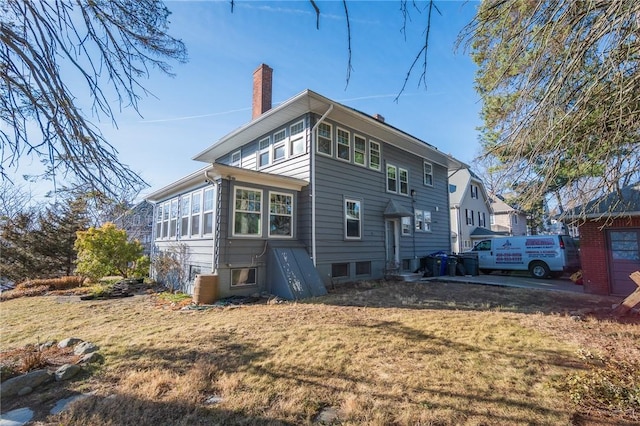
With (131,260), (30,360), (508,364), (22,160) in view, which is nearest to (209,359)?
(30,360)

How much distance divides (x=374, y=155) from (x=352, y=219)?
2958mm

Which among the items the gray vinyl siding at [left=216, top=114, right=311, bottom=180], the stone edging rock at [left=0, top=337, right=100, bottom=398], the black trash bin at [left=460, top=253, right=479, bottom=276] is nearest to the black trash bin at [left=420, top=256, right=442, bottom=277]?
the black trash bin at [left=460, top=253, right=479, bottom=276]

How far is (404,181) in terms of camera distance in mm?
13539

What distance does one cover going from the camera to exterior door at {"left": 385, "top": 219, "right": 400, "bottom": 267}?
12345 millimetres

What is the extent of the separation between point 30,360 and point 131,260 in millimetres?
9092

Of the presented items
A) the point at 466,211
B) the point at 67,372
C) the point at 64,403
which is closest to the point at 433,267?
the point at 67,372

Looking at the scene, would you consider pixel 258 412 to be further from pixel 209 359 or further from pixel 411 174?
pixel 411 174

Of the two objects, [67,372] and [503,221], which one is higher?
[503,221]

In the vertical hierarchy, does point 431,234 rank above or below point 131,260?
above

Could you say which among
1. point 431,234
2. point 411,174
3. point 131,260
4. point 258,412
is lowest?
point 258,412

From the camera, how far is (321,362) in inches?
143

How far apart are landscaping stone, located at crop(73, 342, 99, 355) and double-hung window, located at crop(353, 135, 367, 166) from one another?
916 cm

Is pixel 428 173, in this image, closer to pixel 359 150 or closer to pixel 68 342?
pixel 359 150

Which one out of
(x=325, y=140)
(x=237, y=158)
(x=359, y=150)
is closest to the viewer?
(x=325, y=140)
